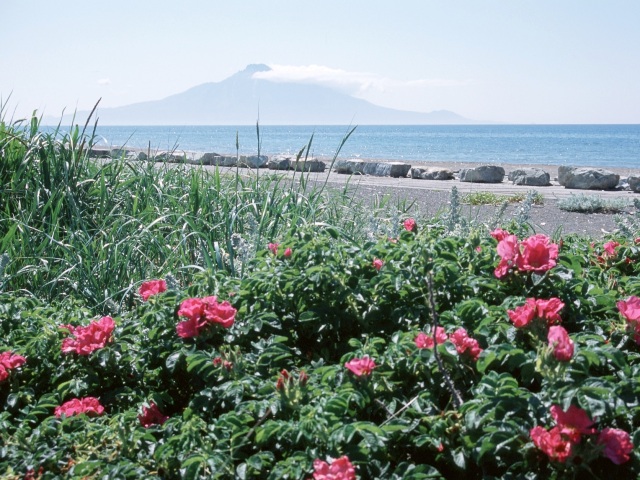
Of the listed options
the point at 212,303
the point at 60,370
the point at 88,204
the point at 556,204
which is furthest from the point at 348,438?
→ the point at 556,204

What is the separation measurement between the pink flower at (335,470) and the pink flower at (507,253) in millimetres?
1071

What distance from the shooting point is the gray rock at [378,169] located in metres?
19.0

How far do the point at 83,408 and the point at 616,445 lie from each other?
1569 millimetres

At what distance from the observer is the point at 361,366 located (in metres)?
1.98

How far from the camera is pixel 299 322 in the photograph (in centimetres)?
263

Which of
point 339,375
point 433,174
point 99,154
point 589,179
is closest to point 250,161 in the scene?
point 99,154

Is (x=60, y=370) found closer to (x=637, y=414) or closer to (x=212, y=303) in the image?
(x=212, y=303)

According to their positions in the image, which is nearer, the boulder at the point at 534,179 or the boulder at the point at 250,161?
the boulder at the point at 250,161

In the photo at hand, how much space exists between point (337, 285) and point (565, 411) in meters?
1.01

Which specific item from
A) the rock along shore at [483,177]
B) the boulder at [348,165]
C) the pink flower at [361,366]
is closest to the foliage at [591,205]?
the rock along shore at [483,177]

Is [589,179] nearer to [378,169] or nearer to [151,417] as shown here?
[378,169]

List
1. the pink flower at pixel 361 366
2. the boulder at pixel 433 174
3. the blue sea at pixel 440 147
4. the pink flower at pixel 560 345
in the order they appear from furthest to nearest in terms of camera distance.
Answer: the blue sea at pixel 440 147, the boulder at pixel 433 174, the pink flower at pixel 361 366, the pink flower at pixel 560 345

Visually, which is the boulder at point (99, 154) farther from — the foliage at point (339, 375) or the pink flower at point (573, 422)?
the pink flower at point (573, 422)

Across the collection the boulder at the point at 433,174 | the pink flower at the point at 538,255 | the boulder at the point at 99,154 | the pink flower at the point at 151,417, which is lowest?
the pink flower at the point at 151,417
